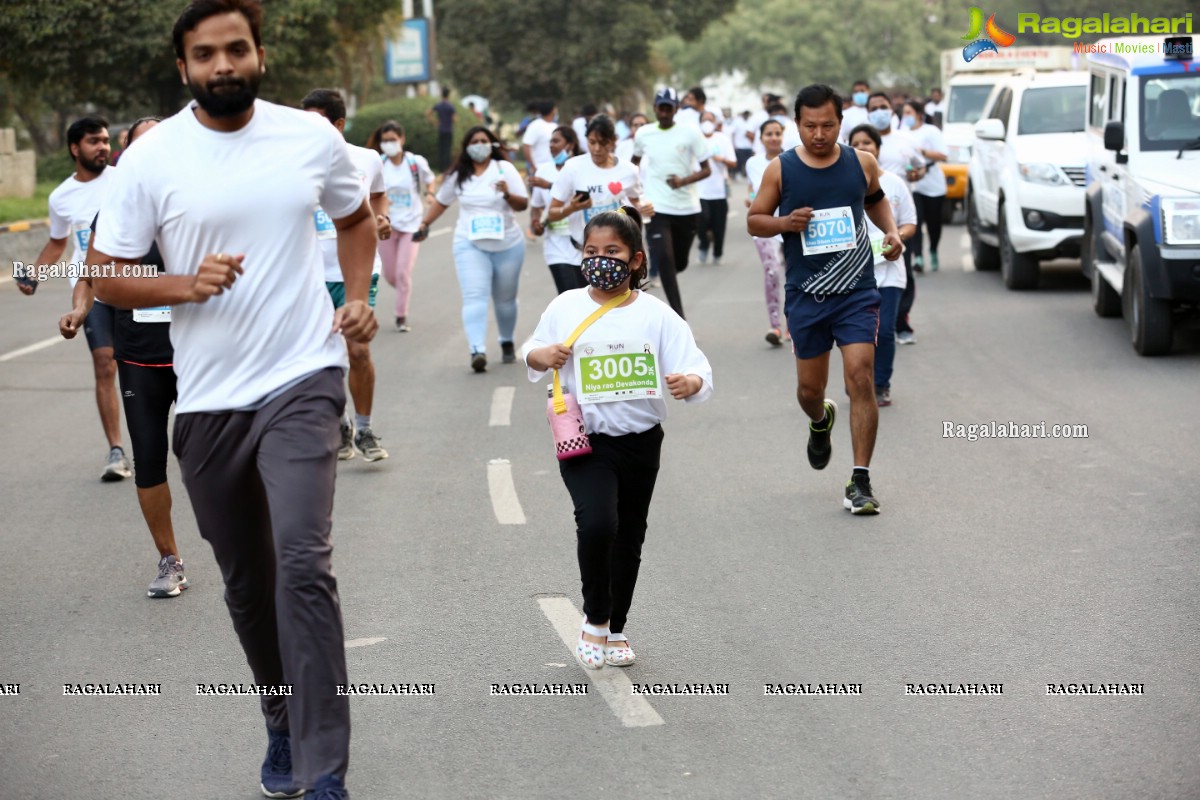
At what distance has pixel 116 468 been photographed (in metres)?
9.49

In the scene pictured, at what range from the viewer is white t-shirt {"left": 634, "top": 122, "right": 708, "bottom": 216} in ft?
47.1

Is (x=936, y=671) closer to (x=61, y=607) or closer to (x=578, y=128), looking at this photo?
(x=61, y=607)

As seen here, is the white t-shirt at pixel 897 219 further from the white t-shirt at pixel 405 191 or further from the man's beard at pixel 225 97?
the man's beard at pixel 225 97

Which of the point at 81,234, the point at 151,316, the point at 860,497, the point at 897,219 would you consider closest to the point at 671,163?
the point at 897,219

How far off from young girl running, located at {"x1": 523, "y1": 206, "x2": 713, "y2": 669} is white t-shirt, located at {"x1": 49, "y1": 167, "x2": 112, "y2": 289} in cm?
383

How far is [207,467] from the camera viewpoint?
14.6ft

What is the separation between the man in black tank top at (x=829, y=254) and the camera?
8.17 metres

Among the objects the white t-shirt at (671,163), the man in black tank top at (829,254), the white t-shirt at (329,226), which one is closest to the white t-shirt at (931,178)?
the white t-shirt at (671,163)

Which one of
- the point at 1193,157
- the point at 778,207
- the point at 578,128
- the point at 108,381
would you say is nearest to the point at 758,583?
the point at 778,207

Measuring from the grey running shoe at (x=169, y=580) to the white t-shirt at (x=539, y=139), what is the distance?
17.3 metres

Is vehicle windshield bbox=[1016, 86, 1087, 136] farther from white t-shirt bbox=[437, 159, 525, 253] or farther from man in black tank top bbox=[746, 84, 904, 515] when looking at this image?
man in black tank top bbox=[746, 84, 904, 515]

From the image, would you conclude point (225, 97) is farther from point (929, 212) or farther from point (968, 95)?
point (968, 95)

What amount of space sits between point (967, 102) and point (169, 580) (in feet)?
69.5

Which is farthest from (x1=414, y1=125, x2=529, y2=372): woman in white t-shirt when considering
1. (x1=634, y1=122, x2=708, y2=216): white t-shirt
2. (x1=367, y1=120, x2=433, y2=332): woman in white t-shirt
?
(x1=367, y1=120, x2=433, y2=332): woman in white t-shirt
